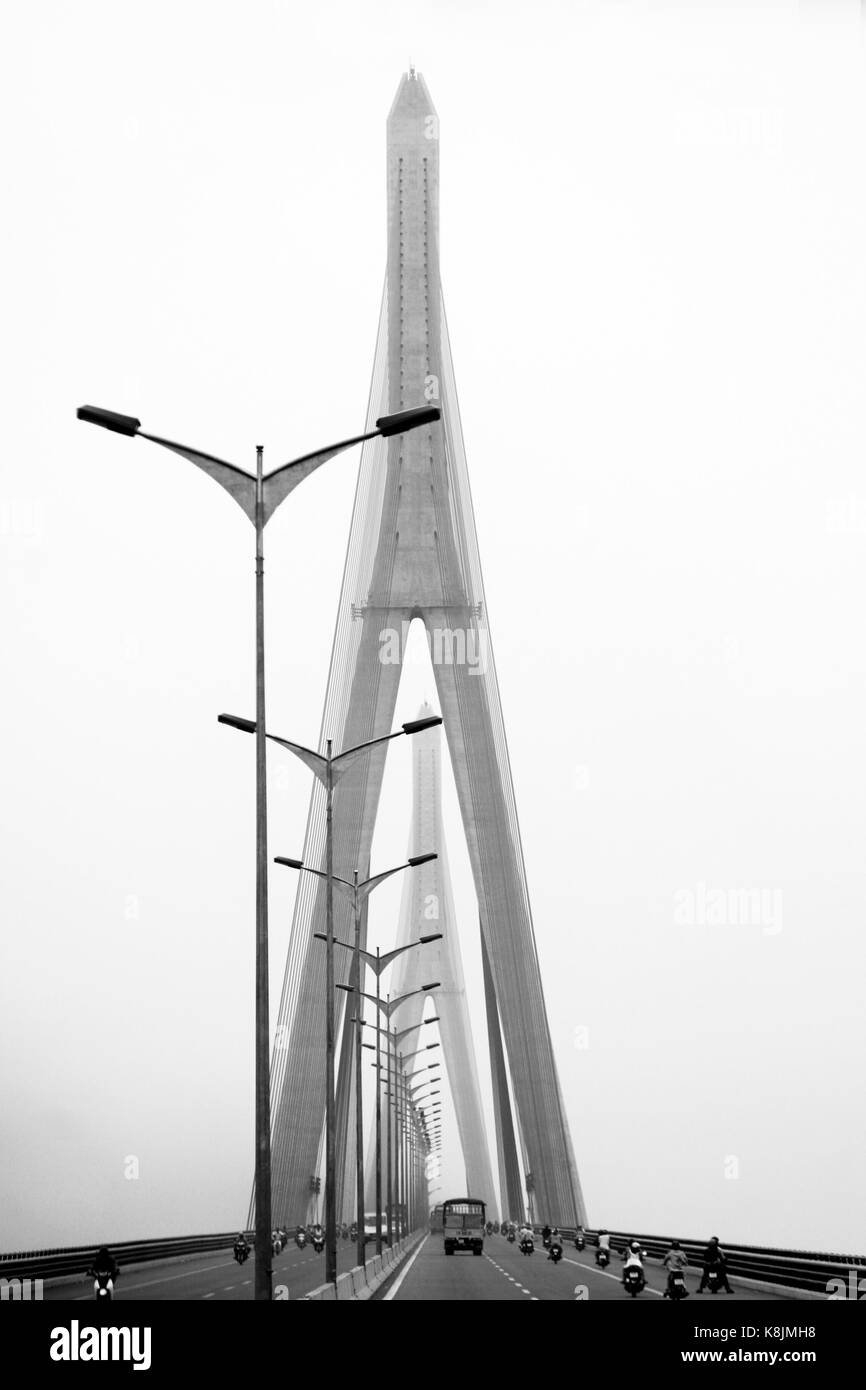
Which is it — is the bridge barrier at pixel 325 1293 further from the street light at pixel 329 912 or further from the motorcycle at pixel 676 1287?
the motorcycle at pixel 676 1287

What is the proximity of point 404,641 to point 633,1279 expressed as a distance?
853 inches

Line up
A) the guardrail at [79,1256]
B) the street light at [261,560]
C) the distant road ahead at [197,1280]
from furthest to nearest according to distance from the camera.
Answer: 1. the guardrail at [79,1256]
2. the distant road ahead at [197,1280]
3. the street light at [261,560]

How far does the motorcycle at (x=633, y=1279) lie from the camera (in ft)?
80.3

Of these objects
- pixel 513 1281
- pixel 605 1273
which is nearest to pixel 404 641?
pixel 605 1273

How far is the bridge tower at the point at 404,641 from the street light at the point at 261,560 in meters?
24.2

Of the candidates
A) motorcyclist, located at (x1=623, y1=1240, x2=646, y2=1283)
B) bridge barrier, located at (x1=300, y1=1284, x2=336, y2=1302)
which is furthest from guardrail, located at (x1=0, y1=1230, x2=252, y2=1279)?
motorcyclist, located at (x1=623, y1=1240, x2=646, y2=1283)

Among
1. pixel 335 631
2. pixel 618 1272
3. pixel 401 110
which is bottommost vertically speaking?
pixel 618 1272

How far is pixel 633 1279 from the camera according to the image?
24.6 m

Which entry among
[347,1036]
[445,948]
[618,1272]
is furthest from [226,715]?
[445,948]

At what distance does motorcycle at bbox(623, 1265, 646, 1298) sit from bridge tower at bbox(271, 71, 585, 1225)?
62.9ft

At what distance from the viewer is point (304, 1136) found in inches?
1772

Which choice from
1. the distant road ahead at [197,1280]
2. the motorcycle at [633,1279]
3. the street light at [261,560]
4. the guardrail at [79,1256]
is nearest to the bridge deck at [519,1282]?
the motorcycle at [633,1279]
